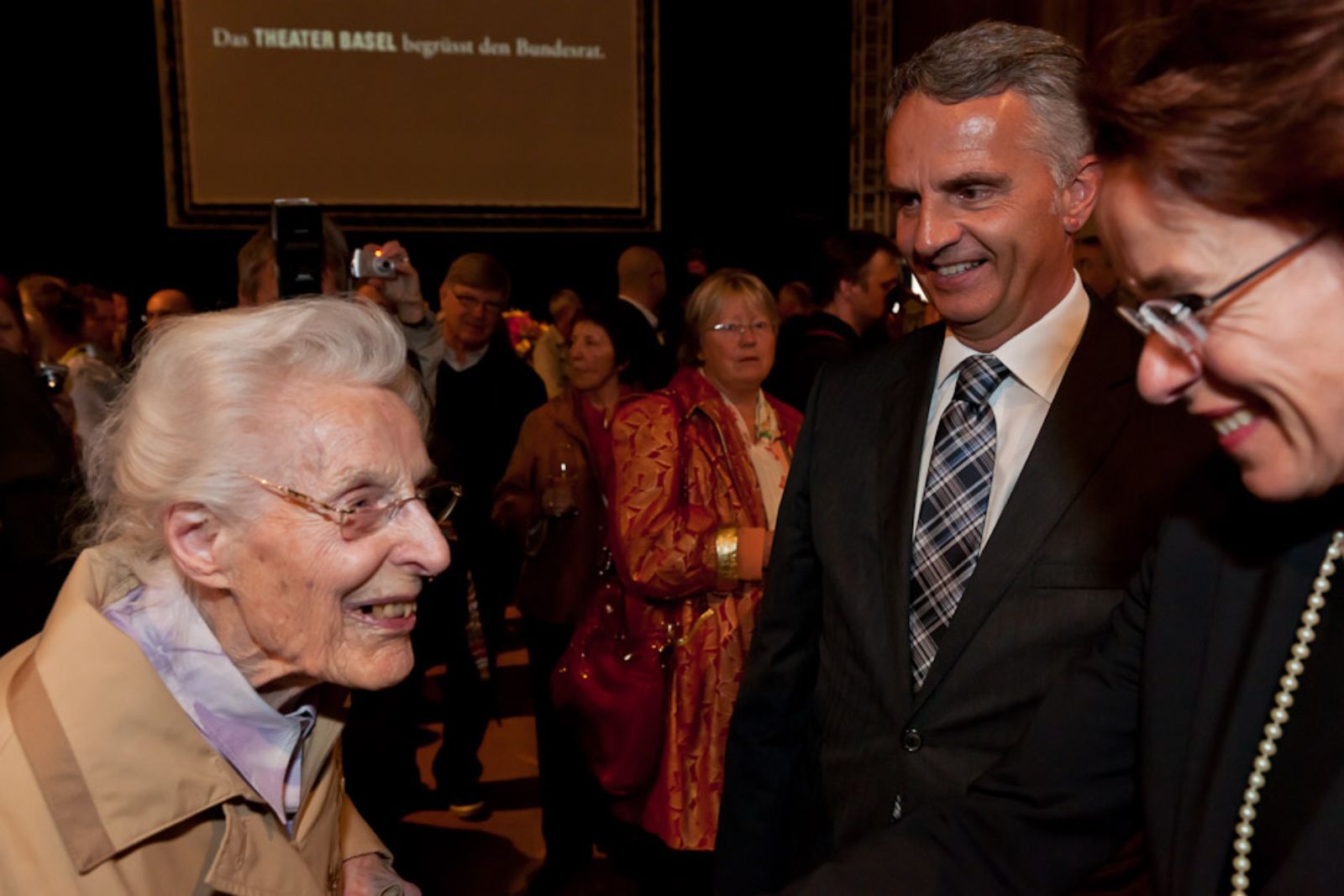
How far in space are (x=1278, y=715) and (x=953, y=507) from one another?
636 mm

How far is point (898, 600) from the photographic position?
151 cm

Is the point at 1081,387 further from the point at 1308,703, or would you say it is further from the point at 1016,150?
the point at 1308,703

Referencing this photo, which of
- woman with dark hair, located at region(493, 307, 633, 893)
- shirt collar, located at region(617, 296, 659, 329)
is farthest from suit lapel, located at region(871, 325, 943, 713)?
shirt collar, located at region(617, 296, 659, 329)

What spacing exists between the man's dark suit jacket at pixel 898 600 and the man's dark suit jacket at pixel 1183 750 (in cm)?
18

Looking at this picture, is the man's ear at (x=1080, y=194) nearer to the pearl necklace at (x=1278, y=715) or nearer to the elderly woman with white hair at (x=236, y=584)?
the pearl necklace at (x=1278, y=715)

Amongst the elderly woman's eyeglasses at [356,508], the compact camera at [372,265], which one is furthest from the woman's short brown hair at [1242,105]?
the compact camera at [372,265]

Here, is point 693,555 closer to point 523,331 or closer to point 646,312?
point 646,312

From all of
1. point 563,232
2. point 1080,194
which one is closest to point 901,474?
point 1080,194

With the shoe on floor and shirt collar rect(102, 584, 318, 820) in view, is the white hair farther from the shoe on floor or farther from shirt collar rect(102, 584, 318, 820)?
the shoe on floor

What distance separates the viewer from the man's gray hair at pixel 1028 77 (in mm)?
1524

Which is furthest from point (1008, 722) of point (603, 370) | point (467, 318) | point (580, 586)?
point (467, 318)

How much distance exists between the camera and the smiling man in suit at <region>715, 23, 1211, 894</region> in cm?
141

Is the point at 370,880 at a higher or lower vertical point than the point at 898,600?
lower

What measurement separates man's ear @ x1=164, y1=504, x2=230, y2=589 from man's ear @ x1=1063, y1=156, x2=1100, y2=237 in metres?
1.18
